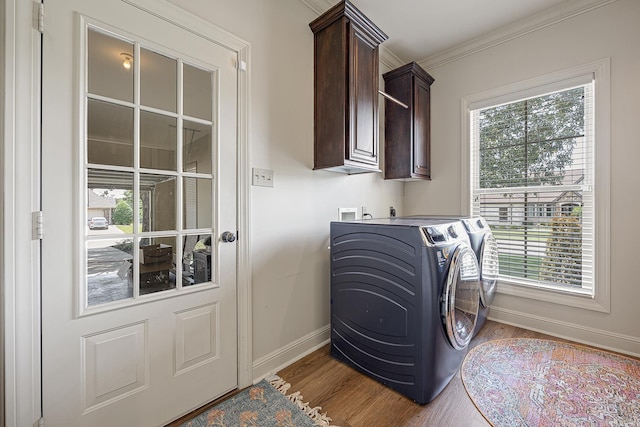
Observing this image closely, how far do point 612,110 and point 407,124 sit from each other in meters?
1.50

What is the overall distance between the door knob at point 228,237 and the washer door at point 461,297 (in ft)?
4.10

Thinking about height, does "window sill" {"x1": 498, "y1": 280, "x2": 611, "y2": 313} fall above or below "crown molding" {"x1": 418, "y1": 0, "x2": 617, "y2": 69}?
below

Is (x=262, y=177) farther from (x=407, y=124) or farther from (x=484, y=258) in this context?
(x=484, y=258)

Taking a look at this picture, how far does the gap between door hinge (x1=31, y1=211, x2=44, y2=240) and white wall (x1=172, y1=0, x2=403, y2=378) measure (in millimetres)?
934

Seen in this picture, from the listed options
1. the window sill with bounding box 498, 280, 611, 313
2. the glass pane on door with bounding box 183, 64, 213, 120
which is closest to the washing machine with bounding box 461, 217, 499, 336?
the window sill with bounding box 498, 280, 611, 313

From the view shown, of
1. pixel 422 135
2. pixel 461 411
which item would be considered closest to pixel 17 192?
pixel 461 411

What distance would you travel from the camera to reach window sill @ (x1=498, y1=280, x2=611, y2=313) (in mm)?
2121

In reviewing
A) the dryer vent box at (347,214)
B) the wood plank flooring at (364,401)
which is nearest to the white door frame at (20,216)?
the wood plank flooring at (364,401)

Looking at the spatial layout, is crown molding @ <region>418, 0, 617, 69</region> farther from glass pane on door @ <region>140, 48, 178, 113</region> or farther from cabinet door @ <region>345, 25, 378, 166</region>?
glass pane on door @ <region>140, 48, 178, 113</region>

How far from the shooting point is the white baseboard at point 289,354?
1753mm

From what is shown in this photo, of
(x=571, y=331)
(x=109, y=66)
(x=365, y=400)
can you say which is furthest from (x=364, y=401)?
(x=109, y=66)

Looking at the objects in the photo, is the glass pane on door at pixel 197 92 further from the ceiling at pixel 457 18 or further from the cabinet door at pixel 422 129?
the cabinet door at pixel 422 129

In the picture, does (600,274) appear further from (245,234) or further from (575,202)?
(245,234)

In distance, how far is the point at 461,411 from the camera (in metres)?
1.46
